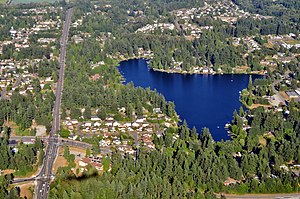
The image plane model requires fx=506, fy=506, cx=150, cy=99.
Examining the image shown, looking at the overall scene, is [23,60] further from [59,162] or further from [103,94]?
[59,162]

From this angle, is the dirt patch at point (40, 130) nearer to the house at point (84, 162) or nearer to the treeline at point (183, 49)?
the house at point (84, 162)

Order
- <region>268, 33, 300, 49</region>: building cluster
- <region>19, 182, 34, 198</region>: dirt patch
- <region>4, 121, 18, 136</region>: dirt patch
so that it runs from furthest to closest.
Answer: <region>268, 33, 300, 49</region>: building cluster, <region>4, 121, 18, 136</region>: dirt patch, <region>19, 182, 34, 198</region>: dirt patch

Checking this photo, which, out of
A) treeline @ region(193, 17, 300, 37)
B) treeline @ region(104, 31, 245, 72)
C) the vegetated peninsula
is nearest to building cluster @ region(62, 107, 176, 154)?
the vegetated peninsula

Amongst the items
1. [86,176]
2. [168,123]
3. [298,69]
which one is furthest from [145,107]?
[298,69]

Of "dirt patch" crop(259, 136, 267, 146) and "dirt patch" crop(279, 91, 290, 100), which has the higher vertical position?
"dirt patch" crop(279, 91, 290, 100)

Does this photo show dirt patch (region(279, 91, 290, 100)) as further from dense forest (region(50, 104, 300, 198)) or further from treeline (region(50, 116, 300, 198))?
treeline (region(50, 116, 300, 198))

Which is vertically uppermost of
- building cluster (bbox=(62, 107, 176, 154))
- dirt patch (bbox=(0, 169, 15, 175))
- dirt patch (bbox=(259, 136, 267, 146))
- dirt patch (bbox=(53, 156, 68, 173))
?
building cluster (bbox=(62, 107, 176, 154))

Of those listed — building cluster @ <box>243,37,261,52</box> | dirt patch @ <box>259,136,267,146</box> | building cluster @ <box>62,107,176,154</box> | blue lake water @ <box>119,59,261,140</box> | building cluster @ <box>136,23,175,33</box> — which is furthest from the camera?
building cluster @ <box>136,23,175,33</box>

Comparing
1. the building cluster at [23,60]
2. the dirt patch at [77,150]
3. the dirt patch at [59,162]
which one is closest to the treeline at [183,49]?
the building cluster at [23,60]
